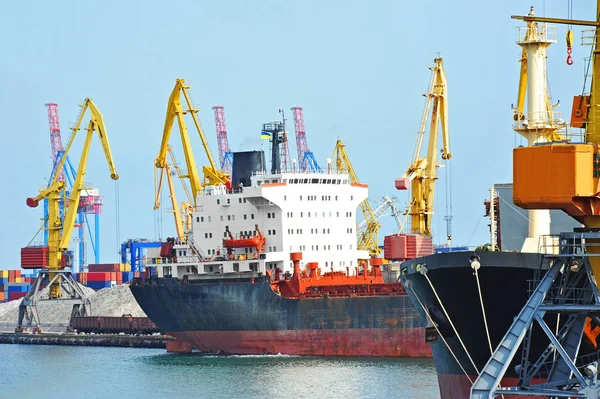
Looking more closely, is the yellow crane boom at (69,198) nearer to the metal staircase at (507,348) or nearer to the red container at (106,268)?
the red container at (106,268)

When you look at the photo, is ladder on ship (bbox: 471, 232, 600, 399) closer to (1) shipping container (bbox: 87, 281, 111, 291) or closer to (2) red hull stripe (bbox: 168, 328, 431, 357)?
(2) red hull stripe (bbox: 168, 328, 431, 357)

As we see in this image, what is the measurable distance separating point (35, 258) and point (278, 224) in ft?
75.5

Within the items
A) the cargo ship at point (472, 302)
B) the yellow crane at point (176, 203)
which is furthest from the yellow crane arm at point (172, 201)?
the cargo ship at point (472, 302)

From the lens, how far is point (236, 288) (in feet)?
174

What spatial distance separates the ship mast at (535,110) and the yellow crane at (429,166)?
834 inches

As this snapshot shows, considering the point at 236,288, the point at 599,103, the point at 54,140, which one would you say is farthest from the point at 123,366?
the point at 54,140

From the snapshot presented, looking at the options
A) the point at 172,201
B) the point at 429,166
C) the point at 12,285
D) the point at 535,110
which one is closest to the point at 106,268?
the point at 12,285

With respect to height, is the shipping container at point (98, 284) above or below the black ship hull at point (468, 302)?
above

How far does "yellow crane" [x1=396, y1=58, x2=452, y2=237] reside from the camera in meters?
56.7

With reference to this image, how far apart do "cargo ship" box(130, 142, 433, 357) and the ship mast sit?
15759 millimetres

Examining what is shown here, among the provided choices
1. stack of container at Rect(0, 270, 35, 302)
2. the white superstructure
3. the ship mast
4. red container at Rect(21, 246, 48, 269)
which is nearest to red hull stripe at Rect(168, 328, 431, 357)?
the white superstructure

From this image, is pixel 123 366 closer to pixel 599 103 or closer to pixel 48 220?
pixel 48 220

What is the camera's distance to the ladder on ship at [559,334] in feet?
70.2

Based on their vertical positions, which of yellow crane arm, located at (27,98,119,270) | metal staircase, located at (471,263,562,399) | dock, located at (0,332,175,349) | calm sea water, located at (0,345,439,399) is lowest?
calm sea water, located at (0,345,439,399)
